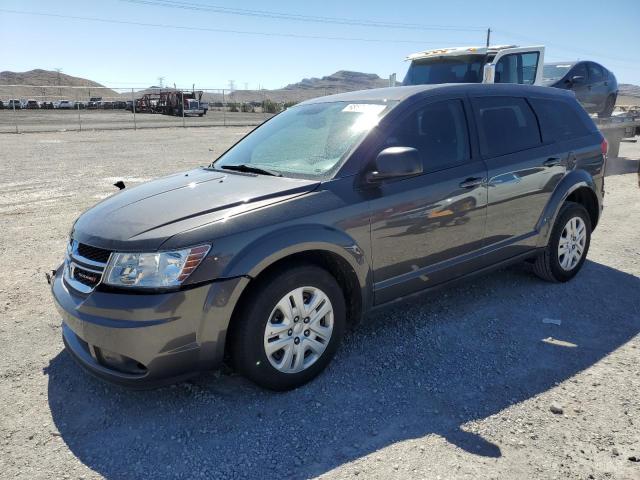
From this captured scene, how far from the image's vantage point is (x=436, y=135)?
393cm

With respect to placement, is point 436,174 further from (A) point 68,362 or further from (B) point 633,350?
(A) point 68,362

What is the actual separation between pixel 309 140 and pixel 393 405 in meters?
1.98

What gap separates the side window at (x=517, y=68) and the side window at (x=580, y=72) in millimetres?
2688

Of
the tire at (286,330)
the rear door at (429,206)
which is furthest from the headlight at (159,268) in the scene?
the rear door at (429,206)

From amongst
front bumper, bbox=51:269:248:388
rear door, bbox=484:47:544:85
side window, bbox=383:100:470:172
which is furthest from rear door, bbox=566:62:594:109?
front bumper, bbox=51:269:248:388

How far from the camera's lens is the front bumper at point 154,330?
2689 millimetres

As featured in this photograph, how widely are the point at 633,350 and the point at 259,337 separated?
106 inches

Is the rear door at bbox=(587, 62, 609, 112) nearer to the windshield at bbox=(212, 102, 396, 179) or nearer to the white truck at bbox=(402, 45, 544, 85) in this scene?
the white truck at bbox=(402, 45, 544, 85)

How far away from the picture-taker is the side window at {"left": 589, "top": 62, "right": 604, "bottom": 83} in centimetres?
1336

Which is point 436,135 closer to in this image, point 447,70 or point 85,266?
point 85,266

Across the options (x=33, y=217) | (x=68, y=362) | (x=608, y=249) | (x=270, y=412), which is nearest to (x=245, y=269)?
(x=270, y=412)

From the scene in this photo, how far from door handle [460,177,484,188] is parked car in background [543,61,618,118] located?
9541 mm

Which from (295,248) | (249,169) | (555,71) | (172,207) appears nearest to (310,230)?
(295,248)

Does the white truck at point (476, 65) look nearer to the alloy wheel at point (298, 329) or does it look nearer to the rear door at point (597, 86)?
the rear door at point (597, 86)
